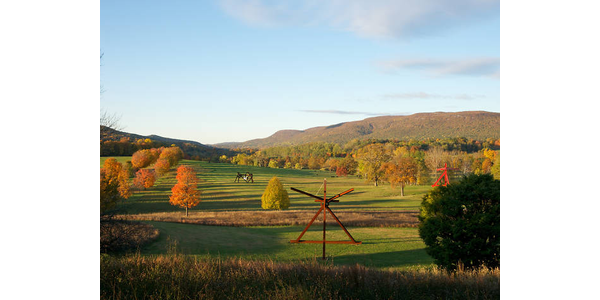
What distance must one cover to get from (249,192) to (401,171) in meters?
6.70

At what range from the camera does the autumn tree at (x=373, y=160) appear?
43.1ft

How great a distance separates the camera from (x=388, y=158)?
13773 mm

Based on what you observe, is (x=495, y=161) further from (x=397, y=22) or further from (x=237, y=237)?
(x=237, y=237)

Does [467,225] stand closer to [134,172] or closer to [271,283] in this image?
[271,283]

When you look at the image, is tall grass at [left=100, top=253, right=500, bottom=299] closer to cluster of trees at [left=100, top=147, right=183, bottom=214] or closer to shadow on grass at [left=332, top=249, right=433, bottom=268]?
shadow on grass at [left=332, top=249, right=433, bottom=268]

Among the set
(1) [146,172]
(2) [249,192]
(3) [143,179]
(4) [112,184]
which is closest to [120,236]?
(4) [112,184]

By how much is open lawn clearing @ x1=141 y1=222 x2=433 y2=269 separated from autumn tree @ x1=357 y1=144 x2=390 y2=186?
294 centimetres

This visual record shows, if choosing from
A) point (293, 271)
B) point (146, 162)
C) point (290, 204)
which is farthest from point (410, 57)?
point (146, 162)

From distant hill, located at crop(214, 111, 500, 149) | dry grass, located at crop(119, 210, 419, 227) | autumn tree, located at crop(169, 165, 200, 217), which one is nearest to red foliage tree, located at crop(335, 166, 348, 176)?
distant hill, located at crop(214, 111, 500, 149)

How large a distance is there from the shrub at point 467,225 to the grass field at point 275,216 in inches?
74.4

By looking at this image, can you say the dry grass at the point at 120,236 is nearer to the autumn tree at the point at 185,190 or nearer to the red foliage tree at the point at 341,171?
the autumn tree at the point at 185,190

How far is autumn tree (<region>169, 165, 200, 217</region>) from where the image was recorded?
43.4 feet

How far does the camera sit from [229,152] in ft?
41.4
